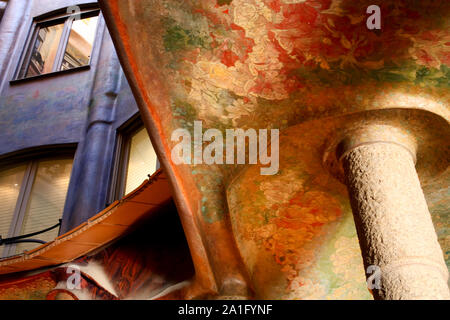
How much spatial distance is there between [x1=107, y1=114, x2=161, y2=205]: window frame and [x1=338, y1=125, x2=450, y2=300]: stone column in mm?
3573

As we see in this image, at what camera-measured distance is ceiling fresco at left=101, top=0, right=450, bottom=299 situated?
264cm

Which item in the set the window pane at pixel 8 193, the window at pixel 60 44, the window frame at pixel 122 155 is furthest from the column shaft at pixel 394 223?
the window at pixel 60 44

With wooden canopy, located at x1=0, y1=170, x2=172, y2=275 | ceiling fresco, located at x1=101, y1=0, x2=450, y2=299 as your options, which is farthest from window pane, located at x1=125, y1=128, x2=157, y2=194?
ceiling fresco, located at x1=101, y1=0, x2=450, y2=299

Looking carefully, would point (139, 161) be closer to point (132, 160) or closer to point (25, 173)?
point (132, 160)

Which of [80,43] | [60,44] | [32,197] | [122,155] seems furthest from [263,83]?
[60,44]

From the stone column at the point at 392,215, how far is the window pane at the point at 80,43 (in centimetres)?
621

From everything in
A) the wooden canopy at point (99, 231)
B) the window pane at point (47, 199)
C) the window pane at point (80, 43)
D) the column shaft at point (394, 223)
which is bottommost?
the column shaft at point (394, 223)

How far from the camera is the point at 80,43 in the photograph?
8125 mm

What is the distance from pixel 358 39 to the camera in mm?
2697

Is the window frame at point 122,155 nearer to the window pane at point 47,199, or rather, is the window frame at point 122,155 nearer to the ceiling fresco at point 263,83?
the window pane at point 47,199

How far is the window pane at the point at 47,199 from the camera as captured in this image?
19.1 feet

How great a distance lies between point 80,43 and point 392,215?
719 centimetres

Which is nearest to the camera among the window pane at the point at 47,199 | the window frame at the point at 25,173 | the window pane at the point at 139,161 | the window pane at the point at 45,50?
the window pane at the point at 139,161
